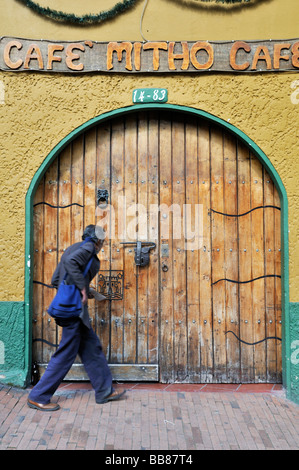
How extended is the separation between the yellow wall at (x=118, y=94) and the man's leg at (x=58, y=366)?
0.80m

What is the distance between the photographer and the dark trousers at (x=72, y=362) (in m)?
3.67

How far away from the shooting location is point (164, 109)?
14.0ft

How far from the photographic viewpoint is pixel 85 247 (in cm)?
367

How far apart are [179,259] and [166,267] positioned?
0.15 metres

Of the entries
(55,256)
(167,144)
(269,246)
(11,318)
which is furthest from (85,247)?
(269,246)

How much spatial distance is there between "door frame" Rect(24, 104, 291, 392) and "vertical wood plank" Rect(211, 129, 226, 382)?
268 mm

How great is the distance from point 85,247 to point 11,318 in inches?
43.8

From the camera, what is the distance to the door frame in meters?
4.13

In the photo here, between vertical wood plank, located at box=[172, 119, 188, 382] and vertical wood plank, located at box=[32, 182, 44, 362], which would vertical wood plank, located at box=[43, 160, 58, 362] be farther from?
vertical wood plank, located at box=[172, 119, 188, 382]

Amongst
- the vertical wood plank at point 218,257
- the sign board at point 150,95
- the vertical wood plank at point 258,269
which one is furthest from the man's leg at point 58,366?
the sign board at point 150,95

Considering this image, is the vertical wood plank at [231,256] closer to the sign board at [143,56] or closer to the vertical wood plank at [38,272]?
the sign board at [143,56]

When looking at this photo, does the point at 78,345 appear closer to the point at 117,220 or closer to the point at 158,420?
the point at 158,420

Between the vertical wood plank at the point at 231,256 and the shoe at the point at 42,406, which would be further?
the vertical wood plank at the point at 231,256

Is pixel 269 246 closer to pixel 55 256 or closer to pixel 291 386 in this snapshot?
pixel 291 386
